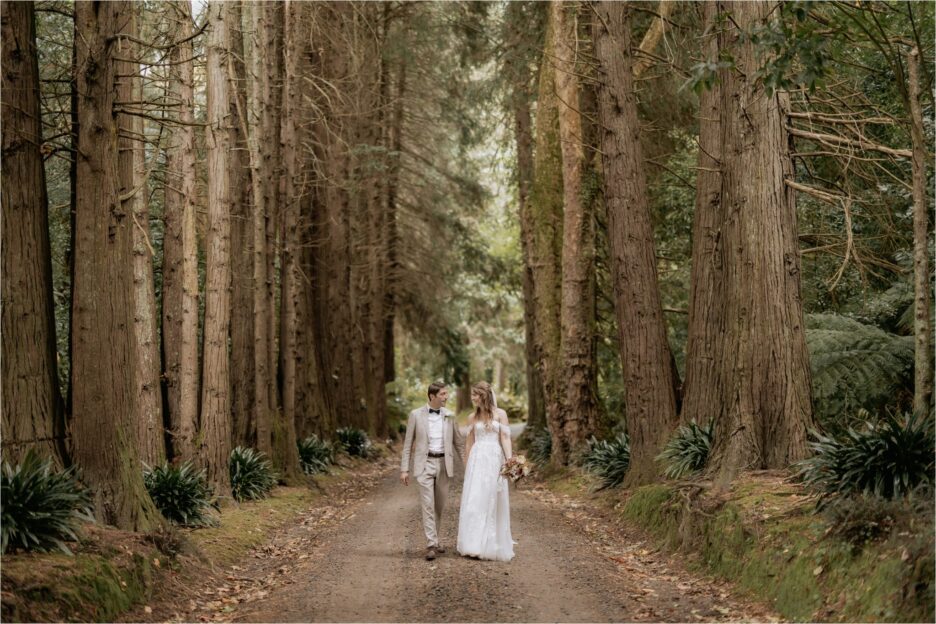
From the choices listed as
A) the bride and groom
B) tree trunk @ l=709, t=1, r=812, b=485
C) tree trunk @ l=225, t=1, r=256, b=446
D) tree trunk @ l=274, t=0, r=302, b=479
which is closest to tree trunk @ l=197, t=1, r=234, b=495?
tree trunk @ l=225, t=1, r=256, b=446

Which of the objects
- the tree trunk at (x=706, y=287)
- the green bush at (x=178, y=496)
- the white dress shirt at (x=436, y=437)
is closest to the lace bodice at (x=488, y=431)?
the white dress shirt at (x=436, y=437)

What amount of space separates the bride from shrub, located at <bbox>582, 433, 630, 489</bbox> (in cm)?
586

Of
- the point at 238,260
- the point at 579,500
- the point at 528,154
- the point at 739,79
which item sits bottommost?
the point at 579,500

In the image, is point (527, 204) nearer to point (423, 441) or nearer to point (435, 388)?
point (435, 388)

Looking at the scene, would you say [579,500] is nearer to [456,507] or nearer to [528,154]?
[456,507]

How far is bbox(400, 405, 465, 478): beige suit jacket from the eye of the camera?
1160 centimetres

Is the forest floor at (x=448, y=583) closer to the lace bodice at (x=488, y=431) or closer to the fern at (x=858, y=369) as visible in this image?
the lace bodice at (x=488, y=431)

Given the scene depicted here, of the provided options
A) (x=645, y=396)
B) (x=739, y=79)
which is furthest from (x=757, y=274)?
(x=645, y=396)

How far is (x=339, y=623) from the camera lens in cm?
830

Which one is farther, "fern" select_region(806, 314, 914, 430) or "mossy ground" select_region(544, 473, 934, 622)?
"fern" select_region(806, 314, 914, 430)

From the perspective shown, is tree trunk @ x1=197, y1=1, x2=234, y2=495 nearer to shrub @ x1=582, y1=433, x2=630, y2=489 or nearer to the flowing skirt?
the flowing skirt

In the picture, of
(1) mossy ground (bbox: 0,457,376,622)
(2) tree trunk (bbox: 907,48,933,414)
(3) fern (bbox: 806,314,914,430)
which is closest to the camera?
(1) mossy ground (bbox: 0,457,376,622)

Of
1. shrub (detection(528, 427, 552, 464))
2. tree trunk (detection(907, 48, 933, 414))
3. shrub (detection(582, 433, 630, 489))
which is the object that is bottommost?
shrub (detection(528, 427, 552, 464))

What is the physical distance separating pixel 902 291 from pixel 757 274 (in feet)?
19.1
